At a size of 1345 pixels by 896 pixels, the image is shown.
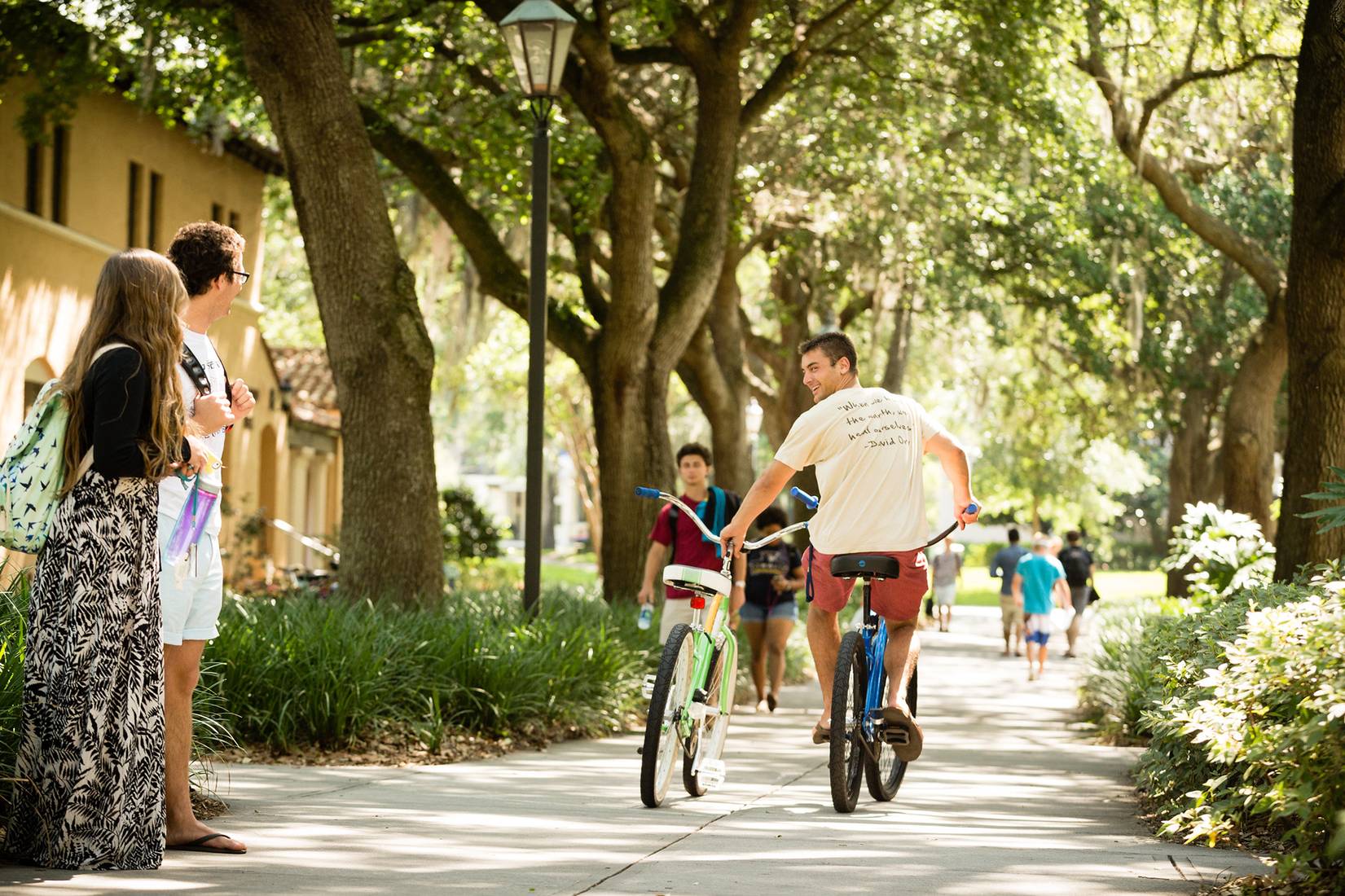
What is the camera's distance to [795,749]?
448 inches

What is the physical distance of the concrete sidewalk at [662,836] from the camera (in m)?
5.64

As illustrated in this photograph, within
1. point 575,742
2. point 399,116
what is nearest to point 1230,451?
point 399,116

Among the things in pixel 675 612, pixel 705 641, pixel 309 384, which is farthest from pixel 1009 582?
pixel 705 641

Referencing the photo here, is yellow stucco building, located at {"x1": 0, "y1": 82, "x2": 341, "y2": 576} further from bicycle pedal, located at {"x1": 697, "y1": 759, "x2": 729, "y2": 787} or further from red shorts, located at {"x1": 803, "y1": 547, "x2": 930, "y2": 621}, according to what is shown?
red shorts, located at {"x1": 803, "y1": 547, "x2": 930, "y2": 621}

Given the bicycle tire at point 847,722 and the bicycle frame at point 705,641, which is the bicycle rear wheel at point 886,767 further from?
the bicycle frame at point 705,641

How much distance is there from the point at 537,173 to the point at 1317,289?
5.40 metres

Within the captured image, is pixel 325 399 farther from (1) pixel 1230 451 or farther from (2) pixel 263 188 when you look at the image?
(1) pixel 1230 451

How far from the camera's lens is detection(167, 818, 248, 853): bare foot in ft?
19.5

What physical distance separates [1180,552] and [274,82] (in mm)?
8817

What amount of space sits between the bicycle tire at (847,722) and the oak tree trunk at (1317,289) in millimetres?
4586

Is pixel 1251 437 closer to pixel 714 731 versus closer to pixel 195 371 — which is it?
pixel 714 731

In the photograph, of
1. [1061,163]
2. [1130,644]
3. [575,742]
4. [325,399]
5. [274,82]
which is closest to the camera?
[575,742]

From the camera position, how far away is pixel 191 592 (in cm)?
590

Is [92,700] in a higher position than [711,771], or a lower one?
higher
